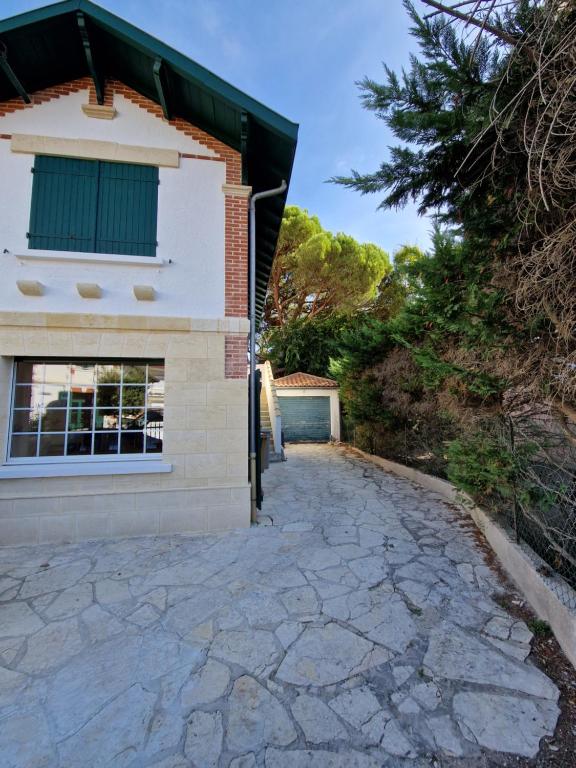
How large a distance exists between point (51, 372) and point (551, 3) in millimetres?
6610

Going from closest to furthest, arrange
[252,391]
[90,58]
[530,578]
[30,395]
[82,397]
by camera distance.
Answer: [530,578], [90,58], [30,395], [82,397], [252,391]

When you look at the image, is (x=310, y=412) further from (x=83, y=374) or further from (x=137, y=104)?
(x=137, y=104)

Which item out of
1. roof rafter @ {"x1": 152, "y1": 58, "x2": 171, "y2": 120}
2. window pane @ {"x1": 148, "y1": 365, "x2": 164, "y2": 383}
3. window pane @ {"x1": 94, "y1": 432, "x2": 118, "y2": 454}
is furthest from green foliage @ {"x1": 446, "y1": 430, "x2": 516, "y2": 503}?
roof rafter @ {"x1": 152, "y1": 58, "x2": 171, "y2": 120}

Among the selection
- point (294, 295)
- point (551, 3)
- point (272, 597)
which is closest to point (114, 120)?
point (551, 3)

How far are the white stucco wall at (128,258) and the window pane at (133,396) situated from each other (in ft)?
3.86

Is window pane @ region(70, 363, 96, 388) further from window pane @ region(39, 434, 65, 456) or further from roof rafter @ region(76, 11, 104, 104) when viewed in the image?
roof rafter @ region(76, 11, 104, 104)

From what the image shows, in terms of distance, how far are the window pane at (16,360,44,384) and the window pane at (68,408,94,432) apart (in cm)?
70

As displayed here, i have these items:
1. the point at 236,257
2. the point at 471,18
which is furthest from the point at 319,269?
the point at 471,18

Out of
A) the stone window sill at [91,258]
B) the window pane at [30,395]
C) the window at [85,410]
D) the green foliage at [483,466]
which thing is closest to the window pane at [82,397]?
the window at [85,410]

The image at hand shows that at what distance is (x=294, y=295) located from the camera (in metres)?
20.4

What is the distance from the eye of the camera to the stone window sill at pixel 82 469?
473 centimetres

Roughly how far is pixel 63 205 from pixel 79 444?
3597 millimetres

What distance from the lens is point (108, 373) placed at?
5.36 meters

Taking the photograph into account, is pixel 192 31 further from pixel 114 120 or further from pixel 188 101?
pixel 114 120
